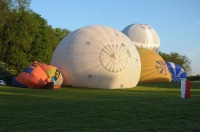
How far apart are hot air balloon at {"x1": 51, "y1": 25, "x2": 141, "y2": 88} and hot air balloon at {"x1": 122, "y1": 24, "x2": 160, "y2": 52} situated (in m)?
22.5

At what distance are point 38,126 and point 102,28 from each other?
54.4 feet

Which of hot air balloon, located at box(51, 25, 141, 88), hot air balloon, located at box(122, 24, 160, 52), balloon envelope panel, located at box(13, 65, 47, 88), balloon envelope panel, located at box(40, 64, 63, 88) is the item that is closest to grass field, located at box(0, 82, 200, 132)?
balloon envelope panel, located at box(13, 65, 47, 88)

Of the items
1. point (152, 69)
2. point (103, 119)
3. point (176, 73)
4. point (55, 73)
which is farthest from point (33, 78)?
point (176, 73)

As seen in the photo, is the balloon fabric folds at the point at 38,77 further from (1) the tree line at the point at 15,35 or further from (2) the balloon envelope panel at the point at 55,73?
(1) the tree line at the point at 15,35

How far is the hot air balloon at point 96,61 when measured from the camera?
21.0 metres

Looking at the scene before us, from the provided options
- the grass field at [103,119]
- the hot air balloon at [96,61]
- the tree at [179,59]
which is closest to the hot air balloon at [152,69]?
the hot air balloon at [96,61]

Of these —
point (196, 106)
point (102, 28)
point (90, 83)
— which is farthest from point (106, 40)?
point (196, 106)

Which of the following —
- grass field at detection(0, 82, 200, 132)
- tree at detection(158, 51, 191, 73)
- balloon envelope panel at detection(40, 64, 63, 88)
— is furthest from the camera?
tree at detection(158, 51, 191, 73)

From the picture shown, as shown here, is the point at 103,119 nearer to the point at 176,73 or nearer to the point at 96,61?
the point at 96,61

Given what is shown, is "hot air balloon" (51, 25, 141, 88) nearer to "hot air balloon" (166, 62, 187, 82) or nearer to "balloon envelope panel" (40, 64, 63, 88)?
"balloon envelope panel" (40, 64, 63, 88)

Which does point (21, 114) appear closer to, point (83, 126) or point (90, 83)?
point (83, 126)

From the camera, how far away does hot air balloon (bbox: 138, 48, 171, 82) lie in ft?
99.5

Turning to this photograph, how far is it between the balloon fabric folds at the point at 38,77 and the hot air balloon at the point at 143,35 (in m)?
25.3

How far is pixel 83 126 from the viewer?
6.57 m
